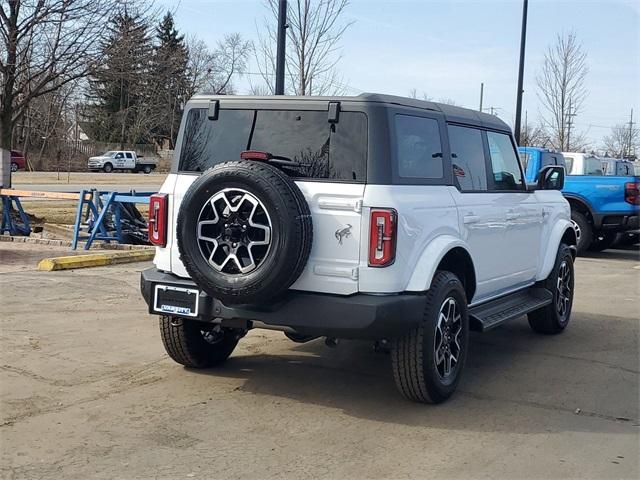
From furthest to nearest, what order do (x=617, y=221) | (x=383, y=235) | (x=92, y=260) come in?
(x=617, y=221) < (x=92, y=260) < (x=383, y=235)

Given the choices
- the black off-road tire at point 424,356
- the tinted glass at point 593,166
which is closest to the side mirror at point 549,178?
the black off-road tire at point 424,356

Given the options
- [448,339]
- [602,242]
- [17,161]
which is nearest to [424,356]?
[448,339]

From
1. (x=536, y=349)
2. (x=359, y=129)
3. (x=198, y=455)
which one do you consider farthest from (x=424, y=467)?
(x=536, y=349)

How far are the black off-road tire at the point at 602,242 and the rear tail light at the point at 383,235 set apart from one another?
11440 mm

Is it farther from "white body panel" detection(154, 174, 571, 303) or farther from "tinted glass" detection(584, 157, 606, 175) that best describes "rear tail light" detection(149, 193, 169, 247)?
"tinted glass" detection(584, 157, 606, 175)

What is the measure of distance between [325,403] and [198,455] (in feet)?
4.00

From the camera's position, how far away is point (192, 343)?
5746mm

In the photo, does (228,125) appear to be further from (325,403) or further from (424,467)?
(424,467)

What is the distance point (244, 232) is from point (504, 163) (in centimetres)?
296

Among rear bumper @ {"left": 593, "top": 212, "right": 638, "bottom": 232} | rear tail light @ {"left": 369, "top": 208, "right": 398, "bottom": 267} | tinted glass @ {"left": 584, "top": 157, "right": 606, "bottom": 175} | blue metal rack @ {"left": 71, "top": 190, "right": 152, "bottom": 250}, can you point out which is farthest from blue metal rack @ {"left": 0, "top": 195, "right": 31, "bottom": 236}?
tinted glass @ {"left": 584, "top": 157, "right": 606, "bottom": 175}

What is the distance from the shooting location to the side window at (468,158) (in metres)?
5.82

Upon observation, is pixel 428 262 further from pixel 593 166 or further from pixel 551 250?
pixel 593 166

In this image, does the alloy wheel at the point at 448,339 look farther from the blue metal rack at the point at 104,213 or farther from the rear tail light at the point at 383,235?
the blue metal rack at the point at 104,213

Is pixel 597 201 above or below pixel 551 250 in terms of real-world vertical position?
above
